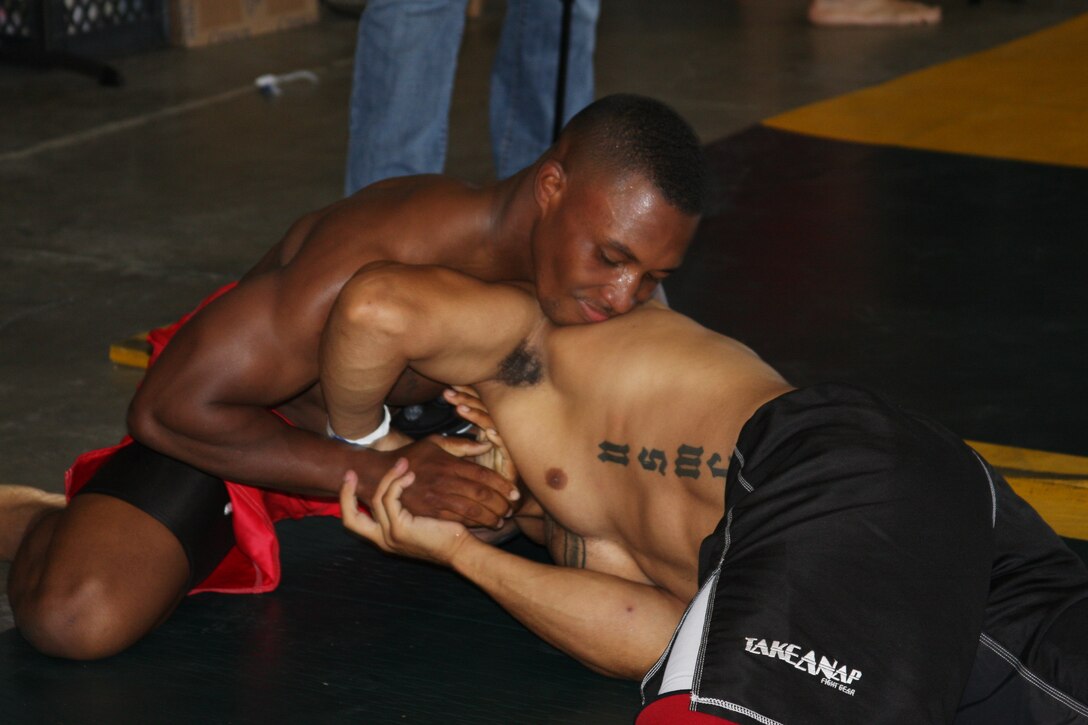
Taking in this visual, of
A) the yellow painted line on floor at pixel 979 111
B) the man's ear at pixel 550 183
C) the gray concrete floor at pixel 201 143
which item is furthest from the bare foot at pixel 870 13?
the man's ear at pixel 550 183

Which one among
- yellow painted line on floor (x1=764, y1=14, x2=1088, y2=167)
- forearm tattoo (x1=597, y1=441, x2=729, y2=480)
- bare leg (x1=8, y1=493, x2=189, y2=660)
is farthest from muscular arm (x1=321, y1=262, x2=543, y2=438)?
yellow painted line on floor (x1=764, y1=14, x2=1088, y2=167)

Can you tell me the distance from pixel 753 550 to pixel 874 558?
0.12m

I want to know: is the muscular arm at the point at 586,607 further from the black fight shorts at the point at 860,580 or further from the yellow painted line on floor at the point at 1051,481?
the yellow painted line on floor at the point at 1051,481

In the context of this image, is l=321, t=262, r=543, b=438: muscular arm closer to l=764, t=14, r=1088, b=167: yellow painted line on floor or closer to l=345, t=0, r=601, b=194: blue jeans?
l=345, t=0, r=601, b=194: blue jeans

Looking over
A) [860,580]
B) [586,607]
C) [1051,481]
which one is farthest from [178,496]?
[1051,481]

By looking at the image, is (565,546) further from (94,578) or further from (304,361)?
(94,578)

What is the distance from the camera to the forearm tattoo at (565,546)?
6.63 feet

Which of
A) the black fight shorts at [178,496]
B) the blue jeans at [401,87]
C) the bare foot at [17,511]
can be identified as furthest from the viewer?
the blue jeans at [401,87]

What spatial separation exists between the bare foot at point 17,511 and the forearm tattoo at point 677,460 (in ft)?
3.08

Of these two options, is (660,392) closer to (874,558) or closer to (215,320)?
→ (874,558)

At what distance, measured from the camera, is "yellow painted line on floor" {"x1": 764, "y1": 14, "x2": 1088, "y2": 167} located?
15.8ft

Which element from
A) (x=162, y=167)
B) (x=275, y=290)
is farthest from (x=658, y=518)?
(x=162, y=167)

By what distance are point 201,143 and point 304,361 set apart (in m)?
2.94

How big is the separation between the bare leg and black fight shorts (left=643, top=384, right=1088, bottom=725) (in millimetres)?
856
